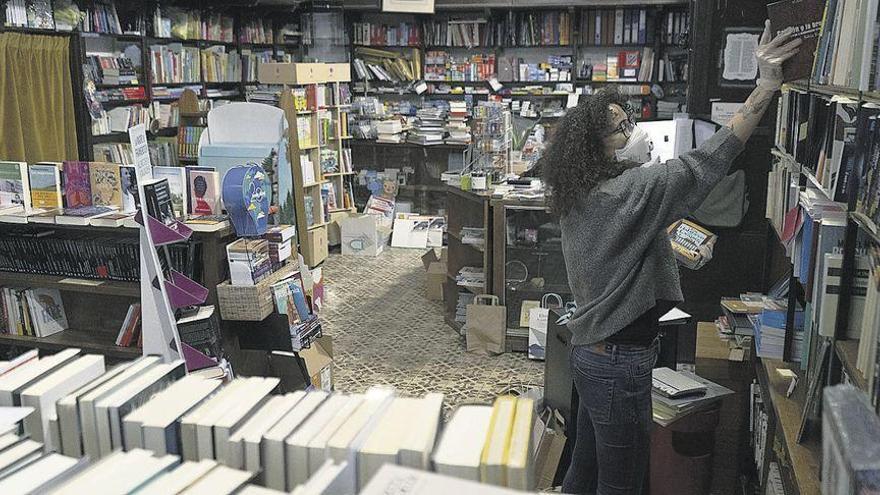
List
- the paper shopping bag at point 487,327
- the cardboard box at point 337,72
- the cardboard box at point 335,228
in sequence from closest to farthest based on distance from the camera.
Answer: the paper shopping bag at point 487,327 → the cardboard box at point 337,72 → the cardboard box at point 335,228

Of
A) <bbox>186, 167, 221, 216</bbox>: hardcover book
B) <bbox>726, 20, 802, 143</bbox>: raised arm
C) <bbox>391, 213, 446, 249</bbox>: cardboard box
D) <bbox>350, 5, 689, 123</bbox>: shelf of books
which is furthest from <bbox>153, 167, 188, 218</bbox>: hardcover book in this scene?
<bbox>350, 5, 689, 123</bbox>: shelf of books

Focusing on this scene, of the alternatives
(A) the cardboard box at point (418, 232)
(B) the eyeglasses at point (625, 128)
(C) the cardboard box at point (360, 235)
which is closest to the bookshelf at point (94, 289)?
(B) the eyeglasses at point (625, 128)

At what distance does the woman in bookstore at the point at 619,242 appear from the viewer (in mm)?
2052

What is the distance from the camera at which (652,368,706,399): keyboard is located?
3027 mm

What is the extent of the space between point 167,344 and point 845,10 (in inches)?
109

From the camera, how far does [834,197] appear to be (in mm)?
1918

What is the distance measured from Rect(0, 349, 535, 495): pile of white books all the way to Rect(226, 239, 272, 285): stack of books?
2196mm

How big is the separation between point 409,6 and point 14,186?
12.5ft

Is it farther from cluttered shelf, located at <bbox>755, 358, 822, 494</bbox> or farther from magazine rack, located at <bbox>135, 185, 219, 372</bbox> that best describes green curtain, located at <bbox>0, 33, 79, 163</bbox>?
cluttered shelf, located at <bbox>755, 358, 822, 494</bbox>

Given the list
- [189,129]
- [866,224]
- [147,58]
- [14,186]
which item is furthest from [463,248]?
[866,224]

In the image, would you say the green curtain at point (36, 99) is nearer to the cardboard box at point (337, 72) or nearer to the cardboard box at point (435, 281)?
the cardboard box at point (337, 72)

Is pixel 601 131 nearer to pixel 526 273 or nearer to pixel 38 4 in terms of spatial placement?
pixel 526 273

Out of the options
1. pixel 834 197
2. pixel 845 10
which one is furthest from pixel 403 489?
pixel 845 10

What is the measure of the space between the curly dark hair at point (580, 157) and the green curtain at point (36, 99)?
490cm
